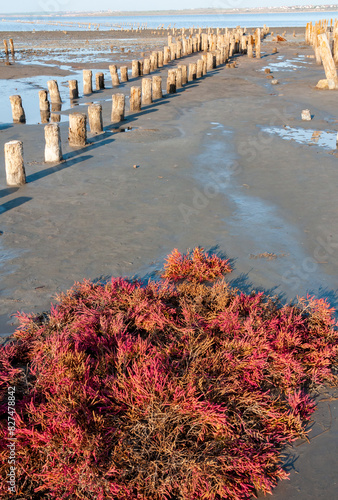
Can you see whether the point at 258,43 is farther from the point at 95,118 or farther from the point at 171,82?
the point at 95,118

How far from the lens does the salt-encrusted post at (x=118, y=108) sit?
15242 millimetres

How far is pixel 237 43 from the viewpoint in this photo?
141 ft

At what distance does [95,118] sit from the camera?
46.0 feet

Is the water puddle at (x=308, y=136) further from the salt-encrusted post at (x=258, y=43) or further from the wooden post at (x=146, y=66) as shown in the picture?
the salt-encrusted post at (x=258, y=43)

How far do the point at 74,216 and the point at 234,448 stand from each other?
5.79 metres

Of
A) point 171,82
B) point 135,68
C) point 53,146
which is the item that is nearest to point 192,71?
point 135,68

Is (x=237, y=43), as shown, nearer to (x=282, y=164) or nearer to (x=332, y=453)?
(x=282, y=164)

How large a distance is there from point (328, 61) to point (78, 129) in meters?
13.7

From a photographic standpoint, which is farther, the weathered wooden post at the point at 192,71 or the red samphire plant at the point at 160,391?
the weathered wooden post at the point at 192,71

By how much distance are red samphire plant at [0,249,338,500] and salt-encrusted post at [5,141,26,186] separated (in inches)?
201

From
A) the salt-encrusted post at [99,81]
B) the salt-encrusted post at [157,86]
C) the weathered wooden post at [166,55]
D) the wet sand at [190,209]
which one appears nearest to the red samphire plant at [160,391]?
the wet sand at [190,209]

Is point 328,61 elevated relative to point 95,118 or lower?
elevated

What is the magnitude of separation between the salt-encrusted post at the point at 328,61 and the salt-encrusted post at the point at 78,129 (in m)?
13.0

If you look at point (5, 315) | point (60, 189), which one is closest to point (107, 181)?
point (60, 189)
